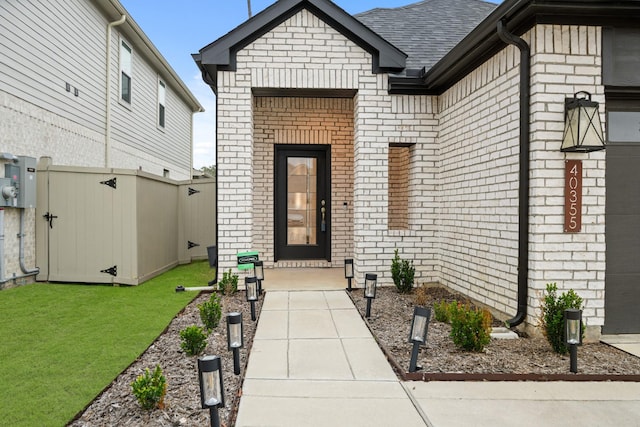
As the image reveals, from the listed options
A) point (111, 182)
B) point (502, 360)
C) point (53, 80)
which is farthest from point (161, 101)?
point (502, 360)

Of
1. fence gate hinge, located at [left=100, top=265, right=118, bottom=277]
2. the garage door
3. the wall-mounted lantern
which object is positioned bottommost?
fence gate hinge, located at [left=100, top=265, right=118, bottom=277]

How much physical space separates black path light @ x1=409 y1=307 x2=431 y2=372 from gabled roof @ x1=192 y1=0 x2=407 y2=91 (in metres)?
4.07

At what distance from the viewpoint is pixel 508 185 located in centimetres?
423

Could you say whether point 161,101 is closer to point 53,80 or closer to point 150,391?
point 53,80

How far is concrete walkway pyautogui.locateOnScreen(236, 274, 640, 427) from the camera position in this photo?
2.42m

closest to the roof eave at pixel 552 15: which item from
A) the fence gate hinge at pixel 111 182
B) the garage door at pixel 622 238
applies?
the garage door at pixel 622 238

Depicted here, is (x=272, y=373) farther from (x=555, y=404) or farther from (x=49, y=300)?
(x=49, y=300)

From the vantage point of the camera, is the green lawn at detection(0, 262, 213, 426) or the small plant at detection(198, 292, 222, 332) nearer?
the green lawn at detection(0, 262, 213, 426)

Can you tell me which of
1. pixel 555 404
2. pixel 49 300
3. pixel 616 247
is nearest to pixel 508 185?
pixel 616 247

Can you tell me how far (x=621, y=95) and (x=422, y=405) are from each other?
3.70 metres

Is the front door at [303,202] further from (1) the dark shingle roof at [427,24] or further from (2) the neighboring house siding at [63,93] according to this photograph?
(2) the neighboring house siding at [63,93]

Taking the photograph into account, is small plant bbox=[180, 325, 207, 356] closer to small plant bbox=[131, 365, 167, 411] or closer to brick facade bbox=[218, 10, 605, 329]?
small plant bbox=[131, 365, 167, 411]

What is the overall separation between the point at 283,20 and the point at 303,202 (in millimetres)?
3327

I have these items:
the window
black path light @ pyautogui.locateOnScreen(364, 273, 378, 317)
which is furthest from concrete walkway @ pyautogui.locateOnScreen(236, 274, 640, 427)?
the window
